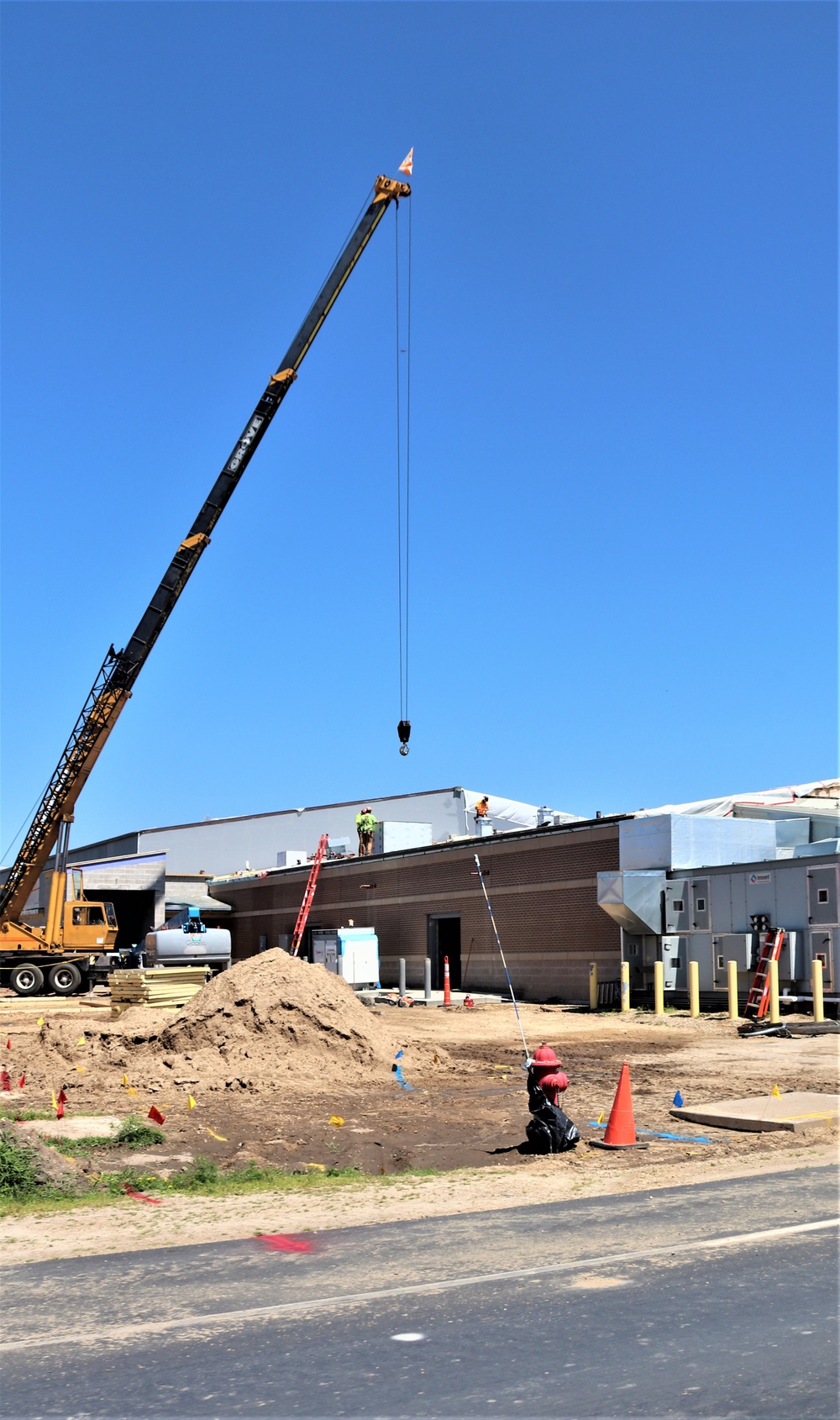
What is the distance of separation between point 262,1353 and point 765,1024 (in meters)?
19.7

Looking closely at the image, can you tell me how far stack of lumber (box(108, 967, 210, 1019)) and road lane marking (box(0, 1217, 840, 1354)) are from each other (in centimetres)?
2226

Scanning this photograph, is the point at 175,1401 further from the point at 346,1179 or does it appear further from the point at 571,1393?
the point at 346,1179

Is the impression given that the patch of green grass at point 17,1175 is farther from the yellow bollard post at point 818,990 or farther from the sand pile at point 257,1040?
the yellow bollard post at point 818,990

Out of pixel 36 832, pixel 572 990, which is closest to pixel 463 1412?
pixel 572 990

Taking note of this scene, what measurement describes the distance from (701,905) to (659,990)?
2534mm

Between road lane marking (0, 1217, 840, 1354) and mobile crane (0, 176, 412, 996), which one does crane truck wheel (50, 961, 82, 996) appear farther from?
road lane marking (0, 1217, 840, 1354)

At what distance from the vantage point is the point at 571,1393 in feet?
16.9

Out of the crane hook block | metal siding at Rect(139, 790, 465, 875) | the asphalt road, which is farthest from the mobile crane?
metal siding at Rect(139, 790, 465, 875)

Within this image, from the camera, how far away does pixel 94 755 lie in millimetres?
34469

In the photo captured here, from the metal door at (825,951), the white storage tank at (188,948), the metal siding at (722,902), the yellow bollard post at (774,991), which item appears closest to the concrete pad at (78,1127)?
the yellow bollard post at (774,991)

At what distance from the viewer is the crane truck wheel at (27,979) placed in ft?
126

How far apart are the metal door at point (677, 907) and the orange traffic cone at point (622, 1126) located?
1853 centimetres

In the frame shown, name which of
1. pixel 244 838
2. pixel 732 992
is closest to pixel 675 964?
pixel 732 992

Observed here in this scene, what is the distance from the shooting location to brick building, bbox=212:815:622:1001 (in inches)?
1380
